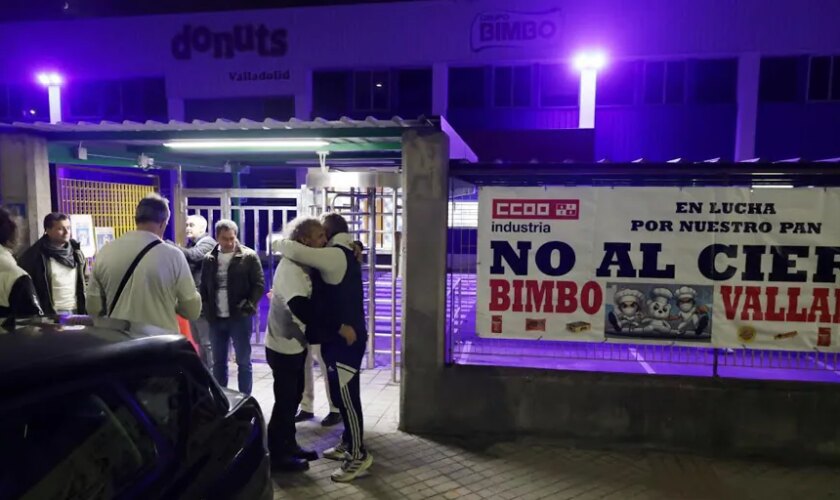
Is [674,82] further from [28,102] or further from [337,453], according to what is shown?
[28,102]

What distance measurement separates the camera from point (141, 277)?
371 cm

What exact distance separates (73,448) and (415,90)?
16.8 m

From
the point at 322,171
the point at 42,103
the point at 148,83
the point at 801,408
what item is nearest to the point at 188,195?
the point at 322,171

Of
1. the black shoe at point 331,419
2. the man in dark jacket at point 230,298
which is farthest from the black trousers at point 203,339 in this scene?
the black shoe at point 331,419

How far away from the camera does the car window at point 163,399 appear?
203 cm

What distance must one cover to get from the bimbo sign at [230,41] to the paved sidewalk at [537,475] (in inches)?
617

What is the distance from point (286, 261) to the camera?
406 cm

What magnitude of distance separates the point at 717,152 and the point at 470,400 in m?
15.2

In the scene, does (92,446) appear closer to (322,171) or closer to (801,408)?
(322,171)

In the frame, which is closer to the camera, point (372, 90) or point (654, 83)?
point (654, 83)

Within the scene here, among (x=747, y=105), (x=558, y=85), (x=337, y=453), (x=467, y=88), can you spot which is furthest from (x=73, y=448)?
(x=747, y=105)

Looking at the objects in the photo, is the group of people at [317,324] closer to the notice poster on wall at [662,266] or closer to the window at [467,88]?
the notice poster on wall at [662,266]

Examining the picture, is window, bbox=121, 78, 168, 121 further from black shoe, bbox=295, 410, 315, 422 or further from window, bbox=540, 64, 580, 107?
black shoe, bbox=295, 410, 315, 422

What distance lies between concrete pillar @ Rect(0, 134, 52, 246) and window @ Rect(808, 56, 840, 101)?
60.6 ft
